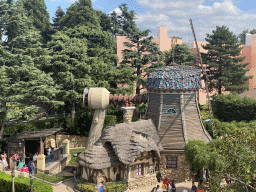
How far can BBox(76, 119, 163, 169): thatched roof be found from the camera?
802 inches

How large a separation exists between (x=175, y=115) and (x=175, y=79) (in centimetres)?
322

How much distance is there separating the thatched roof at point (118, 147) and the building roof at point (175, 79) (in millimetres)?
4659

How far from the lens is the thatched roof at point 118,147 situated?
20.4 m

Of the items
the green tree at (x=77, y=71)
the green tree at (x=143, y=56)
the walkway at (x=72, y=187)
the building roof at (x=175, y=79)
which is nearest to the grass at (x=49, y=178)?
the walkway at (x=72, y=187)

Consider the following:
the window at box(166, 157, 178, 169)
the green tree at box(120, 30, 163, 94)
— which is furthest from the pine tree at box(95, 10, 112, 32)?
the window at box(166, 157, 178, 169)

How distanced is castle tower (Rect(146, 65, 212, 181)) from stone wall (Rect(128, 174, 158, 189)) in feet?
4.17

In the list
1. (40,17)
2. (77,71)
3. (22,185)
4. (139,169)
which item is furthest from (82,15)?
(22,185)

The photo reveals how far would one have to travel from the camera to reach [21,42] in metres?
32.7

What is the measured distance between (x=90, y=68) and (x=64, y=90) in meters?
4.23

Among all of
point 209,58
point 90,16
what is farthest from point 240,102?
point 90,16

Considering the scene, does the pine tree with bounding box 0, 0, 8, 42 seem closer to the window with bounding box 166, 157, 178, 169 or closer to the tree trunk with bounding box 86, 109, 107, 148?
the tree trunk with bounding box 86, 109, 107, 148

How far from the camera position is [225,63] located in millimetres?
44219

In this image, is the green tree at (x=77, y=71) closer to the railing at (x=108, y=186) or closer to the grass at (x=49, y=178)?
the grass at (x=49, y=178)

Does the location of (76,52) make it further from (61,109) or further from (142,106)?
(142,106)
